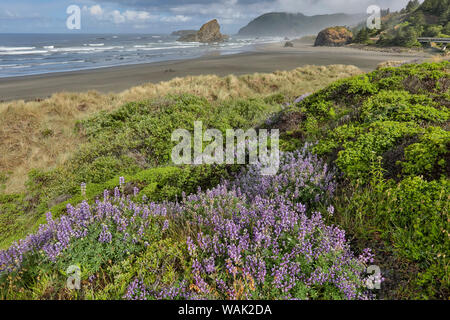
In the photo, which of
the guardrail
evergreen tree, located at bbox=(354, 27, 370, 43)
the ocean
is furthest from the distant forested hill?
the ocean

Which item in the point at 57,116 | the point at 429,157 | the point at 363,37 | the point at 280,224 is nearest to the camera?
the point at 280,224

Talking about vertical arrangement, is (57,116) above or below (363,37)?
below

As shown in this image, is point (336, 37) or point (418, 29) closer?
point (418, 29)

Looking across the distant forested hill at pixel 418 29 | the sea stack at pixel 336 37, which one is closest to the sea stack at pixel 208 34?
the sea stack at pixel 336 37

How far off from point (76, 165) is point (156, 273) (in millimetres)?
5763

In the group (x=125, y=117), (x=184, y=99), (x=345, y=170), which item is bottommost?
(x=345, y=170)

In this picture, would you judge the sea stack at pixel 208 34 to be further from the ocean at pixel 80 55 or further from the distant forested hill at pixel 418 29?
the distant forested hill at pixel 418 29

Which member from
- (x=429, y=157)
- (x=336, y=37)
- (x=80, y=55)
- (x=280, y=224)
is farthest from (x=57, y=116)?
(x=336, y=37)

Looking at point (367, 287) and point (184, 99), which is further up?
point (184, 99)

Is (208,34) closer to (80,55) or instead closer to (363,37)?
(363,37)
